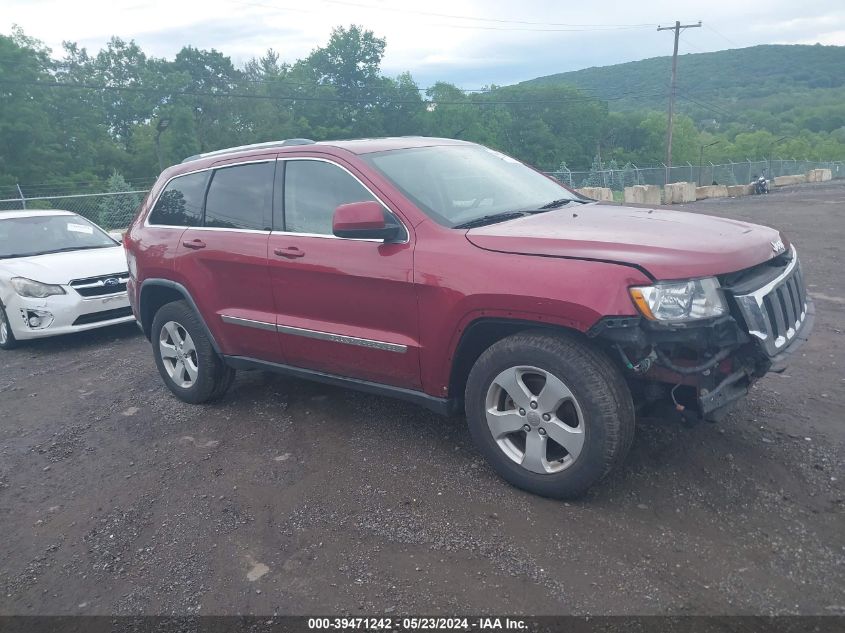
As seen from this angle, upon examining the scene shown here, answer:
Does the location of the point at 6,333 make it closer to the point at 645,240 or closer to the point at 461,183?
the point at 461,183

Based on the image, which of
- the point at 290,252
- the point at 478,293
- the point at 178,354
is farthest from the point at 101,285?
the point at 478,293

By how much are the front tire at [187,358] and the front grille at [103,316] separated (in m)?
2.52

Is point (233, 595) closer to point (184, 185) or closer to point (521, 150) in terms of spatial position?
point (184, 185)

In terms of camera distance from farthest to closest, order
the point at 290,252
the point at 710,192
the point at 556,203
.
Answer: the point at 710,192 < the point at 556,203 < the point at 290,252

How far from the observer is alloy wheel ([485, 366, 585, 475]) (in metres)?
3.39

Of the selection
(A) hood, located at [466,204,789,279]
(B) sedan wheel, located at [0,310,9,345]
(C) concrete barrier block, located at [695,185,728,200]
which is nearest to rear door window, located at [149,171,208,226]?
(A) hood, located at [466,204,789,279]

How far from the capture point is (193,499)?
3887 mm

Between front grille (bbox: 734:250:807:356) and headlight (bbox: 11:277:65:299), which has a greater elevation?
front grille (bbox: 734:250:807:356)

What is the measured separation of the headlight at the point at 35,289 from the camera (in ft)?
24.5

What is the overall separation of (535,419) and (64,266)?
6365mm

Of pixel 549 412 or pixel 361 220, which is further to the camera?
pixel 361 220

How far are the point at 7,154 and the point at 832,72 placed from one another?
141901 millimetres

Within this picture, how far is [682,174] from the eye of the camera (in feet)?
130

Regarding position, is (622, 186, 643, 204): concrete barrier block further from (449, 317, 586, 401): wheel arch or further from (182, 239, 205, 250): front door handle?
(449, 317, 586, 401): wheel arch
